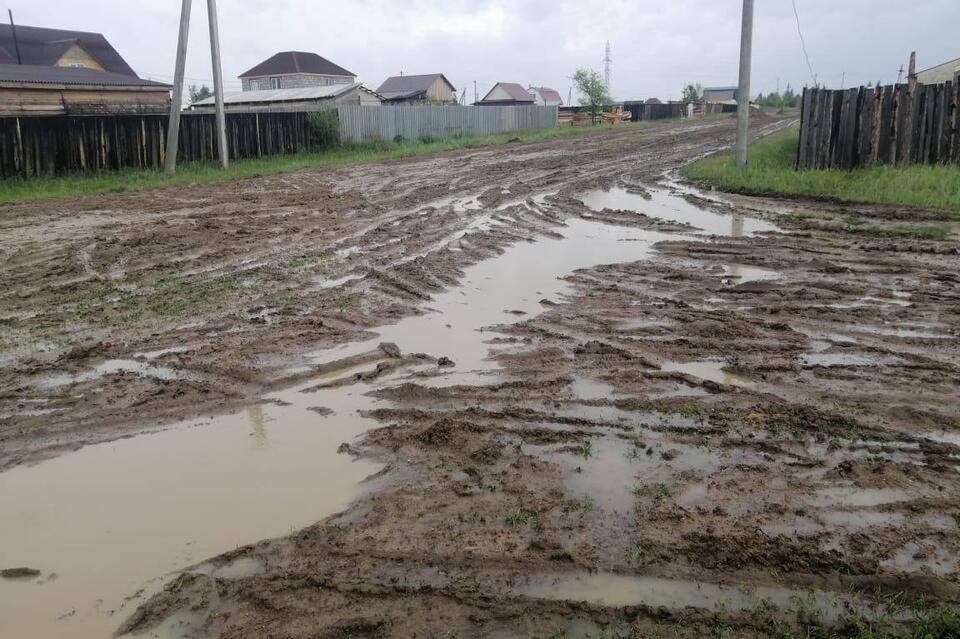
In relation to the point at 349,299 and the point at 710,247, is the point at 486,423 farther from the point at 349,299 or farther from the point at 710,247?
the point at 710,247

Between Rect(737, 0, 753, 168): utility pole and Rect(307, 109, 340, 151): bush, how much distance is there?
582 inches

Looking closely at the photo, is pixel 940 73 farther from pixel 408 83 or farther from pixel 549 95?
pixel 549 95

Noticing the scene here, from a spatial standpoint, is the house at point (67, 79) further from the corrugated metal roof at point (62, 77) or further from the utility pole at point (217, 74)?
the utility pole at point (217, 74)

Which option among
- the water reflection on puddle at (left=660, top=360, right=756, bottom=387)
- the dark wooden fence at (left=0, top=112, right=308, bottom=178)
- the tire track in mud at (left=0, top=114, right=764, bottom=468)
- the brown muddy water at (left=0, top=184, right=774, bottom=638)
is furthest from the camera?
the dark wooden fence at (left=0, top=112, right=308, bottom=178)

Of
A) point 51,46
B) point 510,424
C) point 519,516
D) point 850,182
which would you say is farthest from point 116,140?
point 51,46

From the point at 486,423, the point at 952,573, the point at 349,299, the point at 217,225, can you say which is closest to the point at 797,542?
the point at 952,573

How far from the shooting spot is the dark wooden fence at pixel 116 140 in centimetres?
1708

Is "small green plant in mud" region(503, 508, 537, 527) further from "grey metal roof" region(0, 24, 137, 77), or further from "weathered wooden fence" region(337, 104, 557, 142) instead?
"grey metal roof" region(0, 24, 137, 77)

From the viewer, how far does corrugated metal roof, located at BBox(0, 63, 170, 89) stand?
31250 mm

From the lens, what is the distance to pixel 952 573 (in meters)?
3.19

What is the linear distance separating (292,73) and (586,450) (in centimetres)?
7204

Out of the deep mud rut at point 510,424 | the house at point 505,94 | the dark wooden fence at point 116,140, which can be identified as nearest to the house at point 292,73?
the house at point 505,94

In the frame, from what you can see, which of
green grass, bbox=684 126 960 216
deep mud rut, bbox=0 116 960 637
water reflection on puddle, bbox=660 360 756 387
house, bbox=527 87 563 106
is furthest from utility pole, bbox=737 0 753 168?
house, bbox=527 87 563 106

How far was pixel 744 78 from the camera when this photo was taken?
663 inches
